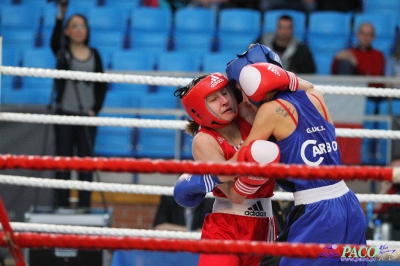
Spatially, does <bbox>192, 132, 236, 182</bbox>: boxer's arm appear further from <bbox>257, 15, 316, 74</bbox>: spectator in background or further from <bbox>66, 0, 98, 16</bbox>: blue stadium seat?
<bbox>66, 0, 98, 16</bbox>: blue stadium seat

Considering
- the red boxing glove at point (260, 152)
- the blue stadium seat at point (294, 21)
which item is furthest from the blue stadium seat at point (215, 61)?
the red boxing glove at point (260, 152)

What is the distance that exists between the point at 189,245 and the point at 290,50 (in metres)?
4.63

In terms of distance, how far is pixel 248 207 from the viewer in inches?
114

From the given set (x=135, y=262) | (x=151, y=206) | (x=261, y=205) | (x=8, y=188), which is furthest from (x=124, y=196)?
(x=261, y=205)

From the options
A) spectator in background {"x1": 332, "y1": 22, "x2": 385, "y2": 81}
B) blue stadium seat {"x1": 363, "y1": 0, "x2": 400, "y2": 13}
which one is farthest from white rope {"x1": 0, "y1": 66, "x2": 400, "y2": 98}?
blue stadium seat {"x1": 363, "y1": 0, "x2": 400, "y2": 13}

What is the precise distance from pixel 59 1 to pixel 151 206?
2.07 meters

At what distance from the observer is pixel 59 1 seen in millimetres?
5055

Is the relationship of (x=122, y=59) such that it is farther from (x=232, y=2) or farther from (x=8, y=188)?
(x=8, y=188)

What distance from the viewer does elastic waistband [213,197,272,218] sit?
2.89 meters

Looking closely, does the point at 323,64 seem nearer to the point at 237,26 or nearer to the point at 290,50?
the point at 290,50

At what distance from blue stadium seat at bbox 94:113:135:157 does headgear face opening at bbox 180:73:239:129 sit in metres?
3.48

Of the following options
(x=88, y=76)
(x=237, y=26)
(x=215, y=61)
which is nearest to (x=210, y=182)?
(x=88, y=76)

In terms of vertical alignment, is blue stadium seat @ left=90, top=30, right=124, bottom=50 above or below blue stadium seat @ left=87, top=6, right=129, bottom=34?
below

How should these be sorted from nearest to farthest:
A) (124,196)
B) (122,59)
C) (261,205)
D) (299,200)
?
(299,200)
(261,205)
(124,196)
(122,59)
